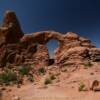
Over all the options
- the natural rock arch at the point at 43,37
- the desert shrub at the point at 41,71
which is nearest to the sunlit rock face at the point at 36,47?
the natural rock arch at the point at 43,37

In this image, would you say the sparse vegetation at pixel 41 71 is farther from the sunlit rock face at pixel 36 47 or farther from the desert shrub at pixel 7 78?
the desert shrub at pixel 7 78

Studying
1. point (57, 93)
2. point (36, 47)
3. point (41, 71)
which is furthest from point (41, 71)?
point (57, 93)

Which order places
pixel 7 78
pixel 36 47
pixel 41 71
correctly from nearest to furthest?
pixel 7 78, pixel 41 71, pixel 36 47

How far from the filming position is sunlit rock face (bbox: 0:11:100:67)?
100 ft

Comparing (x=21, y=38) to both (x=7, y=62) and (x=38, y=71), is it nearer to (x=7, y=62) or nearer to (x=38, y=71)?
(x=7, y=62)

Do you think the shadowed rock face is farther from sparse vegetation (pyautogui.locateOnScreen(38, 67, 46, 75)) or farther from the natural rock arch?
sparse vegetation (pyautogui.locateOnScreen(38, 67, 46, 75))

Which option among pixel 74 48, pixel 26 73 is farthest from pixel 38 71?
pixel 74 48

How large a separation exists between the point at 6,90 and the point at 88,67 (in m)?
9.61

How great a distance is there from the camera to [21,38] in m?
32.9

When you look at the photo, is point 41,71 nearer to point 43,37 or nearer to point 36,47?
point 36,47

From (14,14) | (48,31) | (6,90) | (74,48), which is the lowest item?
(6,90)

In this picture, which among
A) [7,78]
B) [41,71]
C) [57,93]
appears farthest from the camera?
[41,71]

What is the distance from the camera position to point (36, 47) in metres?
32.7

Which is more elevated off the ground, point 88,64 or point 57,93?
point 88,64
